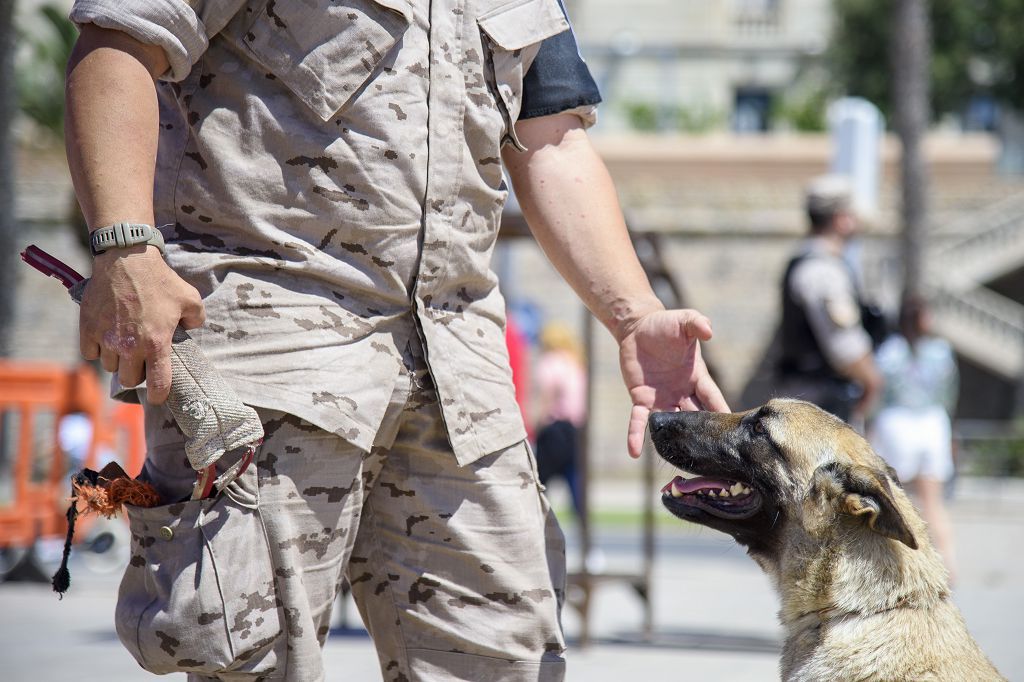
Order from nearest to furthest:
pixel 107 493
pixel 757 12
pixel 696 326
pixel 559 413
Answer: pixel 107 493, pixel 696 326, pixel 559 413, pixel 757 12

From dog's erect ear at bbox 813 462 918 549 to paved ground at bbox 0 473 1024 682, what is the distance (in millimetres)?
891

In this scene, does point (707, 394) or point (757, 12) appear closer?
point (707, 394)

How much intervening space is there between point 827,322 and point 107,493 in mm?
4537

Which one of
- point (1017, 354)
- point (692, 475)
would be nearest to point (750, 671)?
point (692, 475)

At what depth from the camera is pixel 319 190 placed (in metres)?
2.17

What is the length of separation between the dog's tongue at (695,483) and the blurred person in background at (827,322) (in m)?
2.94

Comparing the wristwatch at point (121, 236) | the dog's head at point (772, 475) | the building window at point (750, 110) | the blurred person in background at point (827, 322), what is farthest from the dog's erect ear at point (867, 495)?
the building window at point (750, 110)

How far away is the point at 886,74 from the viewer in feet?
121

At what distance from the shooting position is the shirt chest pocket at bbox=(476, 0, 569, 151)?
7.83 feet

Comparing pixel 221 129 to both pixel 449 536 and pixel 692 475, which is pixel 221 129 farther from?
pixel 692 475

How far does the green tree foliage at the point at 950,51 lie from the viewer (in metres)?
36.8

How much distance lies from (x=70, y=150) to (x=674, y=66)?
135 feet

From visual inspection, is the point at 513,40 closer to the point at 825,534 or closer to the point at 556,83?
the point at 556,83

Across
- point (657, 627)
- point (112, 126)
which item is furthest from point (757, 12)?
point (112, 126)
